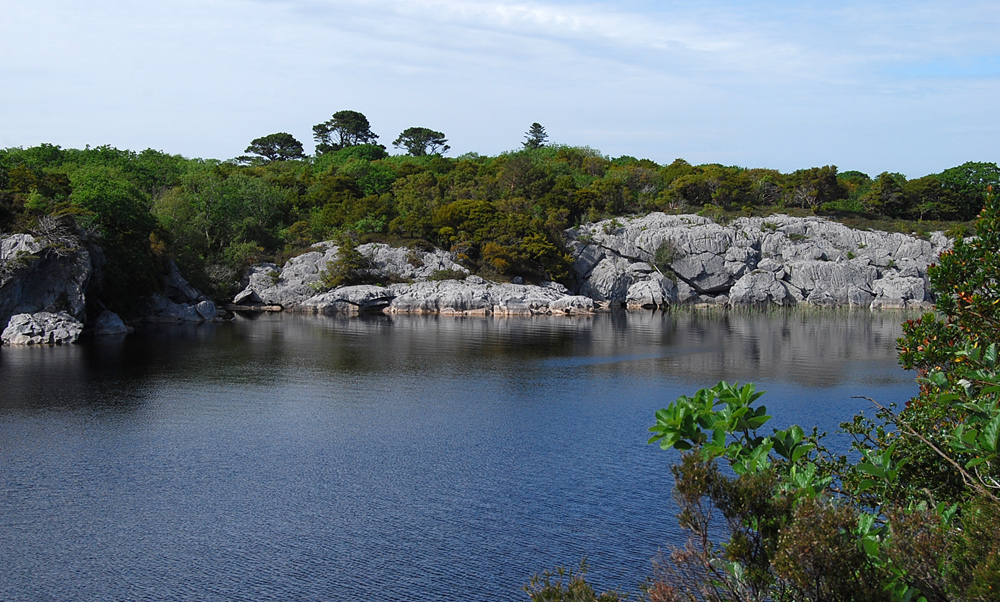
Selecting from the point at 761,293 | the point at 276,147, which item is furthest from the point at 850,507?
the point at 276,147

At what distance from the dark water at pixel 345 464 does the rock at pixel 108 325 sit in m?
6.92

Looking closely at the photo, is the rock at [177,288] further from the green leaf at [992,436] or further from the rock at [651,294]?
the green leaf at [992,436]

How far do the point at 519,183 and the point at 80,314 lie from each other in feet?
153

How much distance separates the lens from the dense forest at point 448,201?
6284cm

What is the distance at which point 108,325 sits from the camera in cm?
4141

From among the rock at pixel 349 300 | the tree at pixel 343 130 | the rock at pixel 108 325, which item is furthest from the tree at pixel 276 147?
the rock at pixel 108 325

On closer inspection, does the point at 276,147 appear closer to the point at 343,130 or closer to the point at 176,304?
the point at 343,130

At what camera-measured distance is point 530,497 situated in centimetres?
1405

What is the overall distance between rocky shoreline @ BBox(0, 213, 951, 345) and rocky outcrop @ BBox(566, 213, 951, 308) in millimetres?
93

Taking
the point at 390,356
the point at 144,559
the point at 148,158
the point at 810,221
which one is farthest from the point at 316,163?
the point at 144,559

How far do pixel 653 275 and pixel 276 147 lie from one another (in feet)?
194

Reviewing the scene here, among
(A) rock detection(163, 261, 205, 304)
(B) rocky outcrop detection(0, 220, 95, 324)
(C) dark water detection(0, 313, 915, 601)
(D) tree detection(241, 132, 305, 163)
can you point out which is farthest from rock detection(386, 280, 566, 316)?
(D) tree detection(241, 132, 305, 163)

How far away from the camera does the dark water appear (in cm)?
1088

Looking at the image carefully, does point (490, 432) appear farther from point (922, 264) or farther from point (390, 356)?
point (922, 264)
